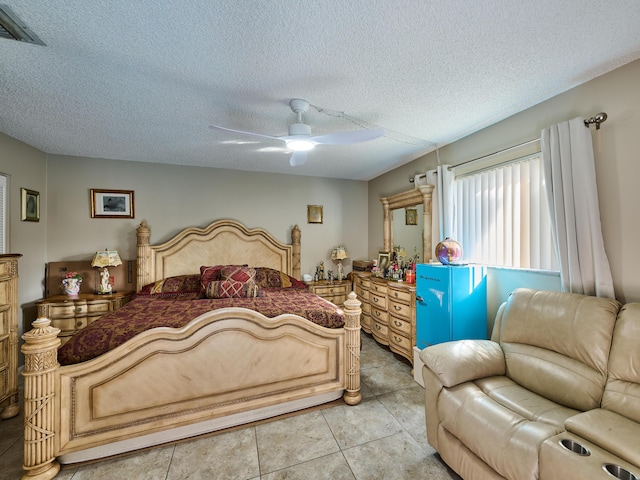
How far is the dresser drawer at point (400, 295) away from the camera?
2965 mm

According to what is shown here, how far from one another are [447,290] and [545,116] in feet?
5.34

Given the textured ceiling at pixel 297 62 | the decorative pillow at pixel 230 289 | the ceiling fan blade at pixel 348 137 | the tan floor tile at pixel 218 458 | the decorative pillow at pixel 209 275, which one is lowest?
the tan floor tile at pixel 218 458

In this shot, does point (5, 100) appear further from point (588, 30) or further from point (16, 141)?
point (588, 30)

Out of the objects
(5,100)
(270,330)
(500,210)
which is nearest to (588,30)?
(500,210)

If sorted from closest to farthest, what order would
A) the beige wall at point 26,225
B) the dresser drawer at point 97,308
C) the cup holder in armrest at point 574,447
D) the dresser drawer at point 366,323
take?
the cup holder in armrest at point 574,447, the beige wall at point 26,225, the dresser drawer at point 97,308, the dresser drawer at point 366,323

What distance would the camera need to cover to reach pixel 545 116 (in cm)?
212

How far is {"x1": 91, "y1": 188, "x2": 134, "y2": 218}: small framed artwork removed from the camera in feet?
11.6

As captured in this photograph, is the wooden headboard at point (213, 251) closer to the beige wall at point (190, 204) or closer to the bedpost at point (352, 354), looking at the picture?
the beige wall at point (190, 204)

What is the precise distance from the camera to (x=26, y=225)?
3018mm

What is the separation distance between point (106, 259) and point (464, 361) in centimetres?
398

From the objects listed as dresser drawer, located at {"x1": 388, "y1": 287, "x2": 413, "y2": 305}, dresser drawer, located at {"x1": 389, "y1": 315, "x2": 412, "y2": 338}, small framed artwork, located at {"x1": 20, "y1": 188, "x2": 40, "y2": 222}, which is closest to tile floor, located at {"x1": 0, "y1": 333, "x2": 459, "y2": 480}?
dresser drawer, located at {"x1": 389, "y1": 315, "x2": 412, "y2": 338}

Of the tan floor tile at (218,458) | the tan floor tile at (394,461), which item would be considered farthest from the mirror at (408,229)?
the tan floor tile at (218,458)

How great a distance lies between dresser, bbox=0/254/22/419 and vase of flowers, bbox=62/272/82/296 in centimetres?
108

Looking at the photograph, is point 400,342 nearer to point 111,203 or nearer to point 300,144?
point 300,144
